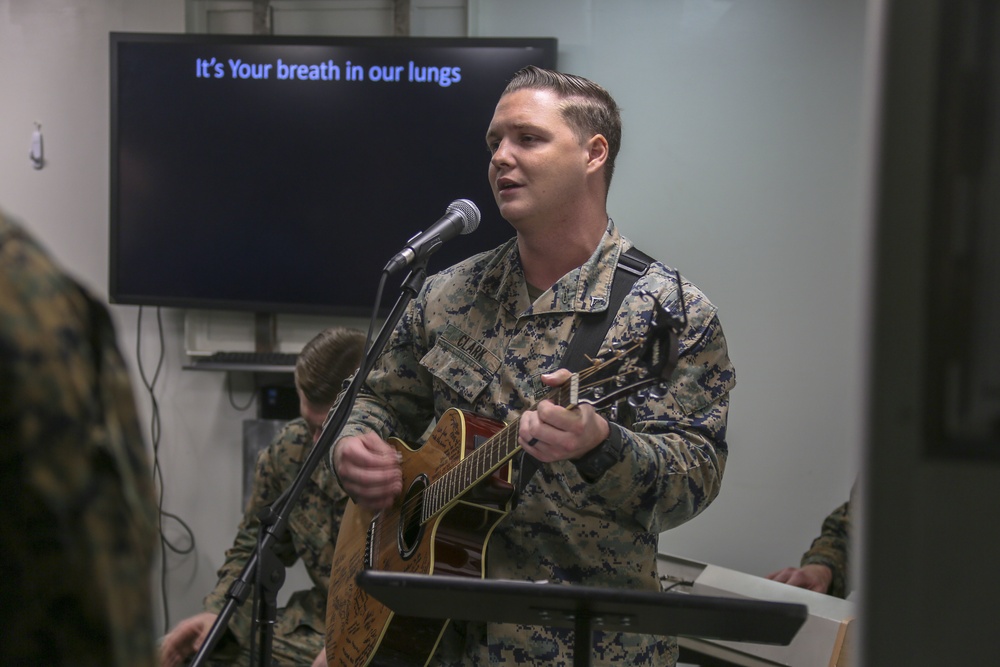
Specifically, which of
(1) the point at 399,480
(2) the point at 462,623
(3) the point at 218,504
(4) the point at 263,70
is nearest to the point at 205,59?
(4) the point at 263,70

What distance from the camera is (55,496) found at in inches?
21.6

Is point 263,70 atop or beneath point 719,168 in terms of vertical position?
atop

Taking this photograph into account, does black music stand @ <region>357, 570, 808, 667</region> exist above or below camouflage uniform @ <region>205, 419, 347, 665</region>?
above

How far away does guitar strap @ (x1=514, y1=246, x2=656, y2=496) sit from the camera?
1.69 meters

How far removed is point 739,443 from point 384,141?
166 centimetres

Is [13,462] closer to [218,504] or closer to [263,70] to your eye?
[263,70]

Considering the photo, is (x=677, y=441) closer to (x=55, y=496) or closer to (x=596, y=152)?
(x=596, y=152)

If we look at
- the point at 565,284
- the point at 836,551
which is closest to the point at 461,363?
the point at 565,284

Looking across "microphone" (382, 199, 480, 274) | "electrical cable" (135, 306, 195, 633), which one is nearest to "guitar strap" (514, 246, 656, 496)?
"microphone" (382, 199, 480, 274)

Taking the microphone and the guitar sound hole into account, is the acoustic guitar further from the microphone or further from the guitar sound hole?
the microphone

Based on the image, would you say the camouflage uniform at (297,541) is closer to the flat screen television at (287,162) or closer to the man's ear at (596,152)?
the flat screen television at (287,162)

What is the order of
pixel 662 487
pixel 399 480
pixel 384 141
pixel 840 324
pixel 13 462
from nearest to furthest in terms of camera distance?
pixel 13 462 → pixel 662 487 → pixel 399 480 → pixel 840 324 → pixel 384 141

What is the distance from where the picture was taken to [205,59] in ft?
11.9

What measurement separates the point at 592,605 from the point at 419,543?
1.92 ft
